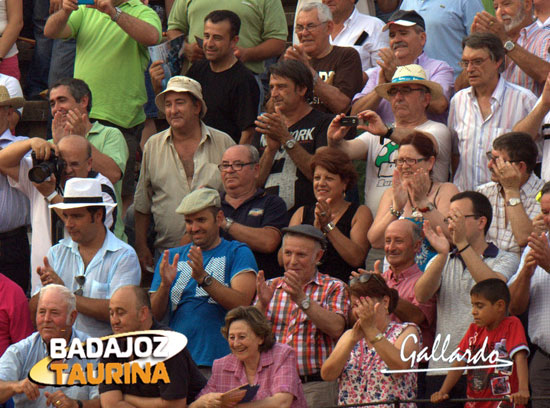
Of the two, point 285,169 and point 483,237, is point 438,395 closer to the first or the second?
point 483,237

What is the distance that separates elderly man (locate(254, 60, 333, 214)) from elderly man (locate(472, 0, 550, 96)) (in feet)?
4.78

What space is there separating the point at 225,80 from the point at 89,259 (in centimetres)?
248

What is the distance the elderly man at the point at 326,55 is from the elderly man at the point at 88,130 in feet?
5.46

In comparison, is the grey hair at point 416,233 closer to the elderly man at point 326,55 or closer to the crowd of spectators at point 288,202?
the crowd of spectators at point 288,202

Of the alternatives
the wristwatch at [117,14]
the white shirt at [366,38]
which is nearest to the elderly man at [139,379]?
the wristwatch at [117,14]

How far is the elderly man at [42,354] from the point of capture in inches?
323

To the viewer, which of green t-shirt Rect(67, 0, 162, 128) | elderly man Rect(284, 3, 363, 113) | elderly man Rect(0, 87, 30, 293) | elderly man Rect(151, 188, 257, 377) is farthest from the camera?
green t-shirt Rect(67, 0, 162, 128)

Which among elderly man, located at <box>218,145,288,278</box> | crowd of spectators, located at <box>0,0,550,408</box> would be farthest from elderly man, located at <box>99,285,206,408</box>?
elderly man, located at <box>218,145,288,278</box>

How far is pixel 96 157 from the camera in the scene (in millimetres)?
9992

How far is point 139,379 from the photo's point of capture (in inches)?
312

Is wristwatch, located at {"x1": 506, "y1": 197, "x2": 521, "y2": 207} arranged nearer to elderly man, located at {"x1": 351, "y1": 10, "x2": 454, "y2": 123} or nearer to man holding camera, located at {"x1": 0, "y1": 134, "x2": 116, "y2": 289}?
elderly man, located at {"x1": 351, "y1": 10, "x2": 454, "y2": 123}

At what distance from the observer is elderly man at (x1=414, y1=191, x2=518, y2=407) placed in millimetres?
8164

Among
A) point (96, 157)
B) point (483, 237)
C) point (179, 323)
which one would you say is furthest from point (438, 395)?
point (96, 157)

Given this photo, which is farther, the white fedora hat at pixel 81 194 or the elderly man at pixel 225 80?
the elderly man at pixel 225 80
